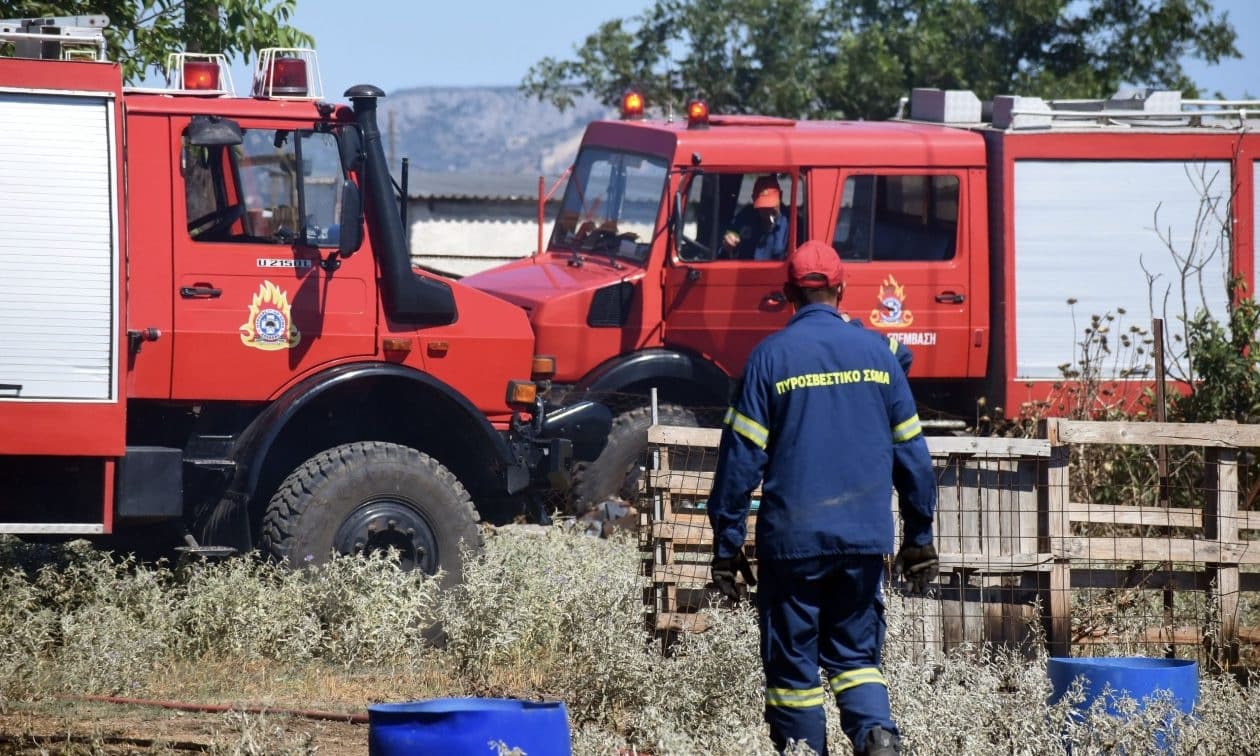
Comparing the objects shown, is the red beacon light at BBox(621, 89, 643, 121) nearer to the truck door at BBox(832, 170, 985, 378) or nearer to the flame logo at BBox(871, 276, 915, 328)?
the truck door at BBox(832, 170, 985, 378)

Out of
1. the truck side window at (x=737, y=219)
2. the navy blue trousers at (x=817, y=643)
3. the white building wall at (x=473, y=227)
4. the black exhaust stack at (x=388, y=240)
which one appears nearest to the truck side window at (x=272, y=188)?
the black exhaust stack at (x=388, y=240)

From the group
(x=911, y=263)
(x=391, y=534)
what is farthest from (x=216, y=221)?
(x=911, y=263)

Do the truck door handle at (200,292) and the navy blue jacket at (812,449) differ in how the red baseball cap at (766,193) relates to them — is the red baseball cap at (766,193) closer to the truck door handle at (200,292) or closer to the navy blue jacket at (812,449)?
the truck door handle at (200,292)

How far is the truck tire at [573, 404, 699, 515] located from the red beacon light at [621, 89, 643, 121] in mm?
2400

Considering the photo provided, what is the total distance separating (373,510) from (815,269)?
3.19 m

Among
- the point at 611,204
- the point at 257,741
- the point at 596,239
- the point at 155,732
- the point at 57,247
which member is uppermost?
the point at 611,204

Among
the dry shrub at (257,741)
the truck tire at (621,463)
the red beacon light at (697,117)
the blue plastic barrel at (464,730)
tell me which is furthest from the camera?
the red beacon light at (697,117)

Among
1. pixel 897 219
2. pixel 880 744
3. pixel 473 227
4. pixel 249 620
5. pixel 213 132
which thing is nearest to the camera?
pixel 880 744

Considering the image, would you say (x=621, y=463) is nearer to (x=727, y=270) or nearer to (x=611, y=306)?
(x=611, y=306)

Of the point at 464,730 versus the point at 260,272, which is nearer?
the point at 464,730

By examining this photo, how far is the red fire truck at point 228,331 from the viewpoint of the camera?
7.06 metres

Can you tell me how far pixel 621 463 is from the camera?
998cm

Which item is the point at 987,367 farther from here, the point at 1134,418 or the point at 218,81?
the point at 218,81

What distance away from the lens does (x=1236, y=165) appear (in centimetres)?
1105
